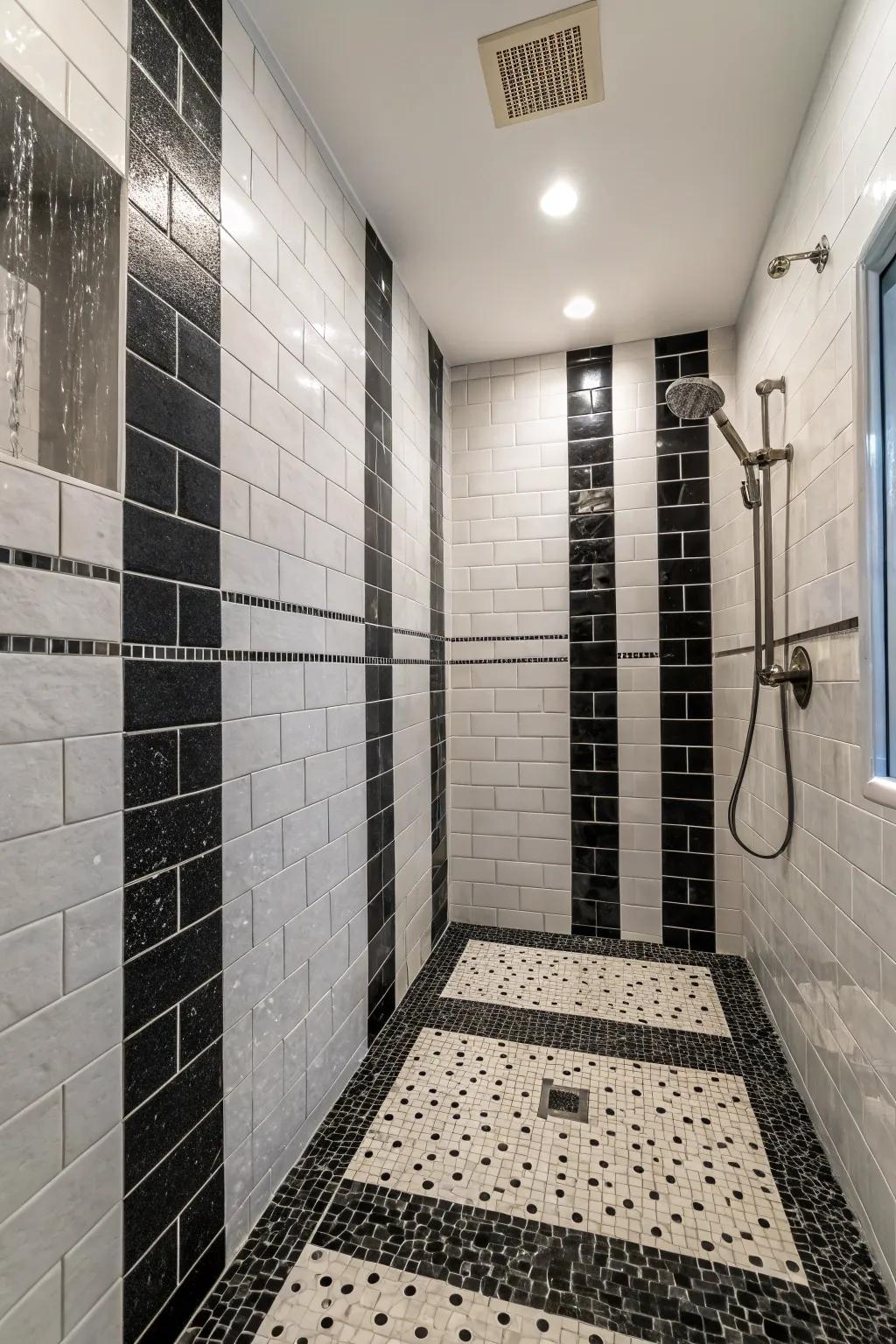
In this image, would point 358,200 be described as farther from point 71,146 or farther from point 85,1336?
point 85,1336

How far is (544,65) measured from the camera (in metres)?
1.39

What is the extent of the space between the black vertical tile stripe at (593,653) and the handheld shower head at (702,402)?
0.75 meters

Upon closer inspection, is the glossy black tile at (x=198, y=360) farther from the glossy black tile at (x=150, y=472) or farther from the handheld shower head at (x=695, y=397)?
the handheld shower head at (x=695, y=397)

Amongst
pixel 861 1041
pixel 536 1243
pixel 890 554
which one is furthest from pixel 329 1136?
pixel 890 554

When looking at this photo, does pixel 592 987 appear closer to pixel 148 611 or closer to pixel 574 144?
pixel 148 611

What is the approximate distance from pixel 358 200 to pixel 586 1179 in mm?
2676

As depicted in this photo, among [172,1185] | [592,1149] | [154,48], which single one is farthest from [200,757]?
[592,1149]

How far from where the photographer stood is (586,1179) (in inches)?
53.6

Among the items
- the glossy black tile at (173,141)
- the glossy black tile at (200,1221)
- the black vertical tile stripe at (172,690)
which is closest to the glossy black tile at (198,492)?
the black vertical tile stripe at (172,690)

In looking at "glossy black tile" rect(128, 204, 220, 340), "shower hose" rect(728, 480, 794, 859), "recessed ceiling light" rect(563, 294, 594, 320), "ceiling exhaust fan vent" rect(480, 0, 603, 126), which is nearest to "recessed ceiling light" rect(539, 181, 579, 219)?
"ceiling exhaust fan vent" rect(480, 0, 603, 126)

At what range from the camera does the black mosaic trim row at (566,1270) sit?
1.07 metres

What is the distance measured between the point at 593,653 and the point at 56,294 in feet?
7.25

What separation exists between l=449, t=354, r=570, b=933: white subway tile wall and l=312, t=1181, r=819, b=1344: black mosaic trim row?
58.3 inches

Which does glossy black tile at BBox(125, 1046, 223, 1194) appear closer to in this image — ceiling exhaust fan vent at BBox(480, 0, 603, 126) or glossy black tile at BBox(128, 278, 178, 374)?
glossy black tile at BBox(128, 278, 178, 374)
